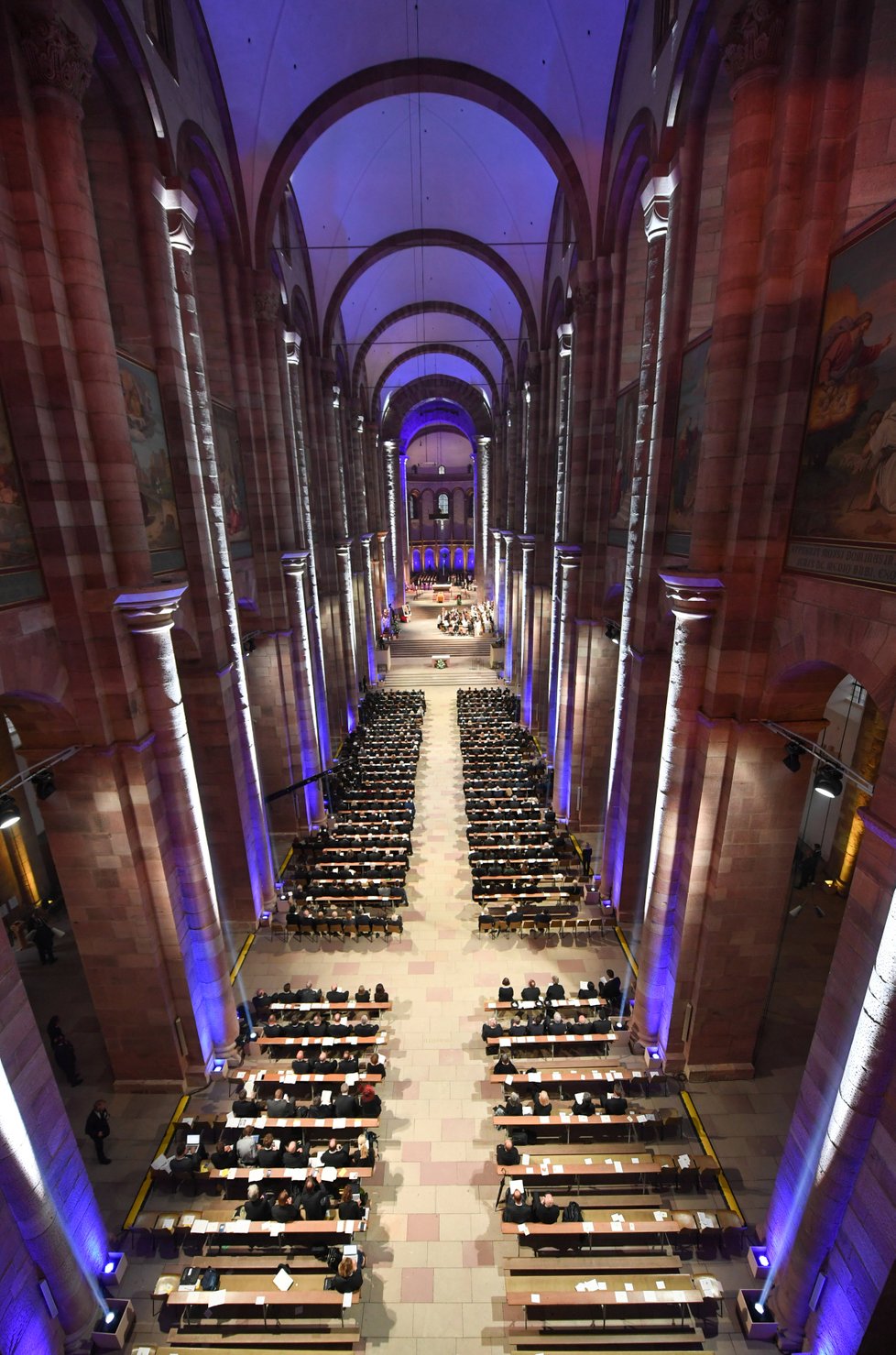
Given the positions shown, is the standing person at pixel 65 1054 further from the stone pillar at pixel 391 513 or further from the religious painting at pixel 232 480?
the stone pillar at pixel 391 513

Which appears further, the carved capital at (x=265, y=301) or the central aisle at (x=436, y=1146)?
the carved capital at (x=265, y=301)

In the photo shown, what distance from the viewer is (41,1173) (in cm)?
632

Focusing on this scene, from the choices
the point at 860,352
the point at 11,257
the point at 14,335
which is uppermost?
the point at 11,257

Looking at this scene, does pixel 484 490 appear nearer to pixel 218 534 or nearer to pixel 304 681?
pixel 304 681

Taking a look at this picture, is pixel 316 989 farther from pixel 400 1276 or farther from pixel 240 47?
pixel 240 47

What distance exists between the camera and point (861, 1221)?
560cm

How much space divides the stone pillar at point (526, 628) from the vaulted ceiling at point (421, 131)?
281 inches

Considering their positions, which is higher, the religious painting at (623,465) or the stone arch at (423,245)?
the stone arch at (423,245)

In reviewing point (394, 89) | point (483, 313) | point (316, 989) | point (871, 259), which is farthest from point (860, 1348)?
point (483, 313)

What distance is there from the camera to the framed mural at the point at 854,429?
18.5 feet

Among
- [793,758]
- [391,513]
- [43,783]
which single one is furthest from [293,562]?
[391,513]

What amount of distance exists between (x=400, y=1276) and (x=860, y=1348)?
15.9 feet

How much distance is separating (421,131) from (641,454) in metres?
14.0

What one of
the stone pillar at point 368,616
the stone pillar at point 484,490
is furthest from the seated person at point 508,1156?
the stone pillar at point 484,490
